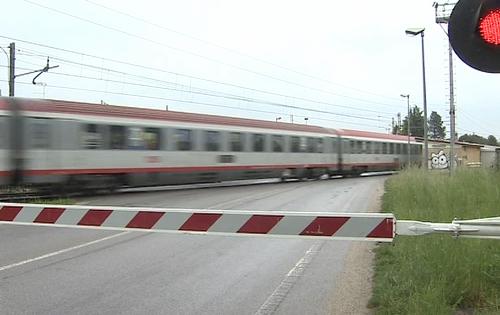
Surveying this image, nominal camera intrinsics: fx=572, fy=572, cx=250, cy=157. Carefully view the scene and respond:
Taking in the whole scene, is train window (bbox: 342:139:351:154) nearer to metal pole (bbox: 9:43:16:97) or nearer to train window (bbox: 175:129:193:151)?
train window (bbox: 175:129:193:151)

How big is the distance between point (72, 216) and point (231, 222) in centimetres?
166

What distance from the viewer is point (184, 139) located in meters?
23.1

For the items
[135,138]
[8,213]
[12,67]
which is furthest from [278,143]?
[8,213]

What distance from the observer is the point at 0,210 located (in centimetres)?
582

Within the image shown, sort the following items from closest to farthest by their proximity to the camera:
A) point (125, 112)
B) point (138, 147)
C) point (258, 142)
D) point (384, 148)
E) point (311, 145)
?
point (125, 112) → point (138, 147) → point (258, 142) → point (311, 145) → point (384, 148)

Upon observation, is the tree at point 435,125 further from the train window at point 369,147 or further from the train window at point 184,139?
the train window at point 184,139

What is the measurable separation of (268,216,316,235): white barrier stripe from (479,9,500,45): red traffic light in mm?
2031

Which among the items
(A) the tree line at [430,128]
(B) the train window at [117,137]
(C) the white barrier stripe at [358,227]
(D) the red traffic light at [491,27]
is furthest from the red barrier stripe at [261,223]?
(A) the tree line at [430,128]

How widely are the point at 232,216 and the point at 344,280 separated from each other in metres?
2.54

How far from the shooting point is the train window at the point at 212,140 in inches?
957

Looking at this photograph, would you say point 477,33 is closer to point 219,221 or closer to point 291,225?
point 291,225

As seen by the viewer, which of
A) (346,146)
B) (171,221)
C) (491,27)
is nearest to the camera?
(491,27)

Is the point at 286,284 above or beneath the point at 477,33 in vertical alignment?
beneath

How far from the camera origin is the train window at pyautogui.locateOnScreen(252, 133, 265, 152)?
2719 cm
